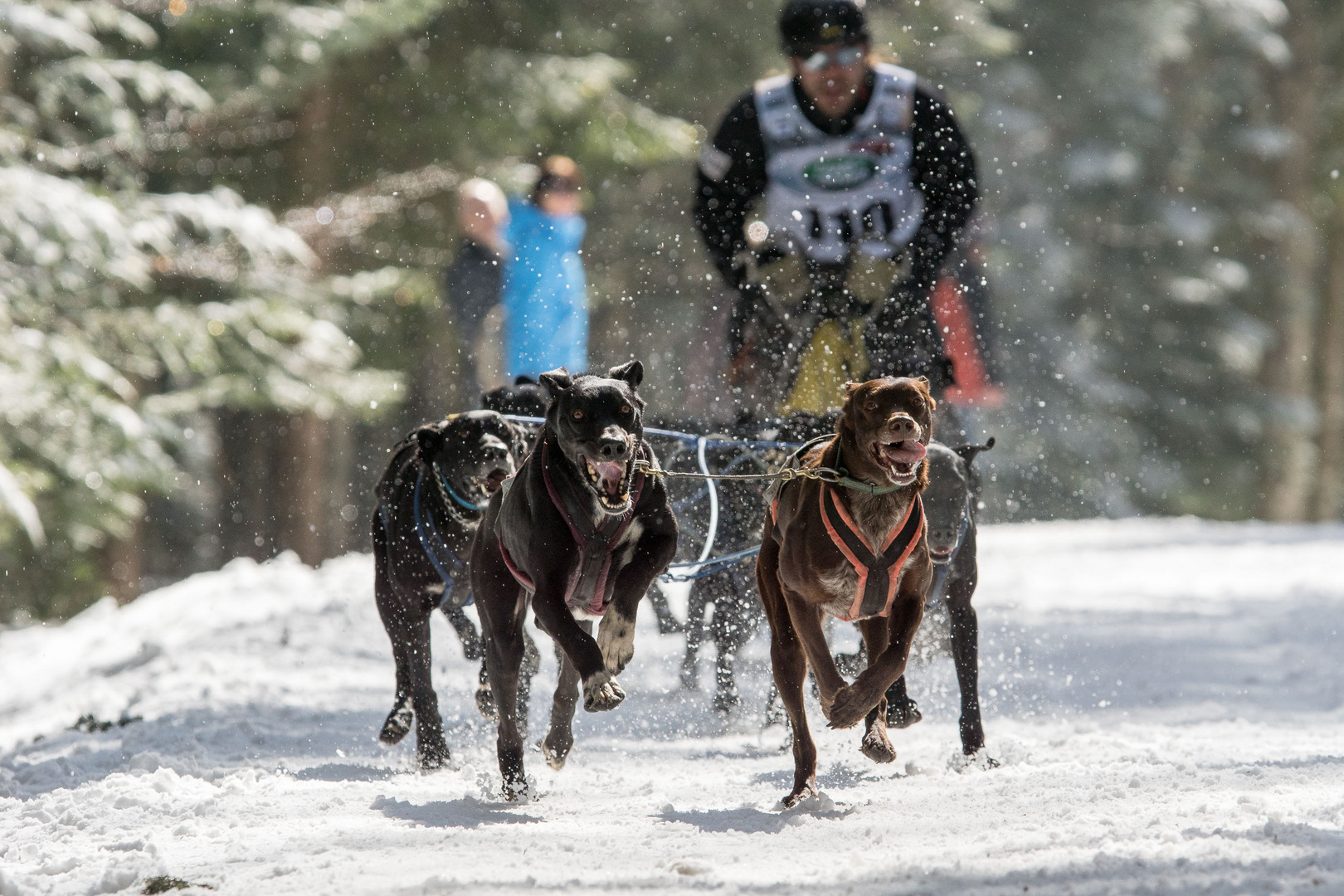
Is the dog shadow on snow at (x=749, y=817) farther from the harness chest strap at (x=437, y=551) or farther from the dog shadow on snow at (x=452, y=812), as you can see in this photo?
the harness chest strap at (x=437, y=551)

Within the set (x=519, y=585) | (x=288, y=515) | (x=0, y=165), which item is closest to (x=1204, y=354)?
(x=288, y=515)

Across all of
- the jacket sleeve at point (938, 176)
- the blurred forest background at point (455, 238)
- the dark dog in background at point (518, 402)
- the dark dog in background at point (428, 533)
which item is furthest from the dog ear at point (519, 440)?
the blurred forest background at point (455, 238)

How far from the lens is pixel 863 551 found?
4008 millimetres

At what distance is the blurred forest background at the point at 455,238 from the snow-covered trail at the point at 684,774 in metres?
2.04

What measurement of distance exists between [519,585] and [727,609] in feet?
5.87

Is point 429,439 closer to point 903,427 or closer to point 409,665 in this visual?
point 409,665

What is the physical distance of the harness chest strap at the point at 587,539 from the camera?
4230 millimetres

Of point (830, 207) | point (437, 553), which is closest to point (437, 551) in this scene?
point (437, 553)

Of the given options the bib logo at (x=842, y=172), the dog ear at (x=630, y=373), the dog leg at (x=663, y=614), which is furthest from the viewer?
the dog leg at (x=663, y=614)

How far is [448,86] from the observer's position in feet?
50.7

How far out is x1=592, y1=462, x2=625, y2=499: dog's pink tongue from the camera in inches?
164

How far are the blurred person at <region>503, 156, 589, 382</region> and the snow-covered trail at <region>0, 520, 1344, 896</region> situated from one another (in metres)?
1.79

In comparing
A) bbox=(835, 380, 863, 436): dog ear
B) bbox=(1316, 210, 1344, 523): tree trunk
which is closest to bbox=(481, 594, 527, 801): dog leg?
bbox=(835, 380, 863, 436): dog ear

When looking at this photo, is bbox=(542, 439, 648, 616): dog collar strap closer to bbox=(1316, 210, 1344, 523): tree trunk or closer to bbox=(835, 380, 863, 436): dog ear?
bbox=(835, 380, 863, 436): dog ear
